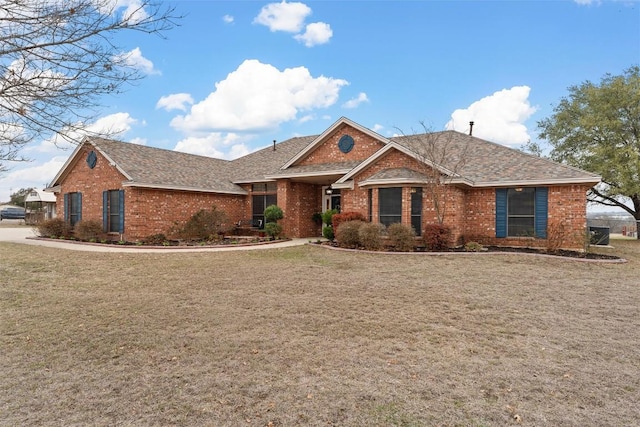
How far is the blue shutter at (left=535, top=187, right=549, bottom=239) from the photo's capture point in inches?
584

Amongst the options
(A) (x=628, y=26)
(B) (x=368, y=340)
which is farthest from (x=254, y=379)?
(A) (x=628, y=26)

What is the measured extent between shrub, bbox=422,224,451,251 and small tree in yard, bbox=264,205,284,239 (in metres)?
7.91

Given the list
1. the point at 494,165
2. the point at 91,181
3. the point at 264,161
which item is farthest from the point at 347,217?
the point at 91,181

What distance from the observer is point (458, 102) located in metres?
19.8

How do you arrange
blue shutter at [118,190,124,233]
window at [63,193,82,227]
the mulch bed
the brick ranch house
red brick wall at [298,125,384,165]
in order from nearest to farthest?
1. the mulch bed
2. the brick ranch house
3. blue shutter at [118,190,124,233]
4. red brick wall at [298,125,384,165]
5. window at [63,193,82,227]

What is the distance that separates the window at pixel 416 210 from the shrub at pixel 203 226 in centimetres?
940

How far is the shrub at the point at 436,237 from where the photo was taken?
13.9 m

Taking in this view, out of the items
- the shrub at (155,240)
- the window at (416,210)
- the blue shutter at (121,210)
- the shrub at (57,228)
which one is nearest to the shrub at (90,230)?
the blue shutter at (121,210)

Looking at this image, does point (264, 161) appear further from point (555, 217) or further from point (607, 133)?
point (607, 133)

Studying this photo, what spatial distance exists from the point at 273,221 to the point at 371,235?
22.7ft

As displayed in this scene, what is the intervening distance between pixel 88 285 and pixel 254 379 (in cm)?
648

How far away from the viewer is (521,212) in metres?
15.4

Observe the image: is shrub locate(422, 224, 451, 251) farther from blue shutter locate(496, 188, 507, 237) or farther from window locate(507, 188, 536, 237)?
window locate(507, 188, 536, 237)

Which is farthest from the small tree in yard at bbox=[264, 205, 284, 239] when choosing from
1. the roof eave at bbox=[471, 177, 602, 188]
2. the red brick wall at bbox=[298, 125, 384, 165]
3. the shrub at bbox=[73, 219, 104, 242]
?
the roof eave at bbox=[471, 177, 602, 188]
